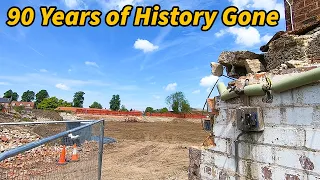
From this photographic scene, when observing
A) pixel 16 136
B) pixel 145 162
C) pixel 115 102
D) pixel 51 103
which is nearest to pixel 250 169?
pixel 145 162

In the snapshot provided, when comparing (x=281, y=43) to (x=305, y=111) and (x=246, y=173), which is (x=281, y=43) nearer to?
(x=305, y=111)

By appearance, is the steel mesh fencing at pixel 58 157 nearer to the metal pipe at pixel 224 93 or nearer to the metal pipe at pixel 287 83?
the metal pipe at pixel 224 93

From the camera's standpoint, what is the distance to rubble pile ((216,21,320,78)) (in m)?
2.75

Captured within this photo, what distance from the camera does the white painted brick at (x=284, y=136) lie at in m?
2.40

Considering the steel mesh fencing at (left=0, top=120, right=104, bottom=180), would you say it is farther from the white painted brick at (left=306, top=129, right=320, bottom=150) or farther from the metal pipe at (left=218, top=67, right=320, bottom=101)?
the white painted brick at (left=306, top=129, right=320, bottom=150)

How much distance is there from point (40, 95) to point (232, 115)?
10207cm

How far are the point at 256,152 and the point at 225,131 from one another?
0.60 metres

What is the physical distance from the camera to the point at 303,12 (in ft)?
10.7

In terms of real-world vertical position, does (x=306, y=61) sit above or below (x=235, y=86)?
above

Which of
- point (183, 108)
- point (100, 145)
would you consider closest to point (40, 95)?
point (183, 108)

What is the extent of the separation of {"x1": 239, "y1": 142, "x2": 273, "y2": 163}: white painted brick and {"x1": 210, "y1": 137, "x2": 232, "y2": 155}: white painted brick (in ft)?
0.77

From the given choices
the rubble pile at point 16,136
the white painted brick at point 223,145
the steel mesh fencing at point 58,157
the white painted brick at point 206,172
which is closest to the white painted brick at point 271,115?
the white painted brick at point 223,145

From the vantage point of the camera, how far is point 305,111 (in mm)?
2371

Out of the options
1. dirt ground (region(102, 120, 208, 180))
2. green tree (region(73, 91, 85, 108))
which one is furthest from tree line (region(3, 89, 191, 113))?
dirt ground (region(102, 120, 208, 180))
